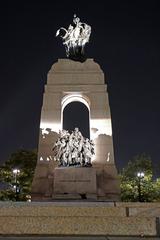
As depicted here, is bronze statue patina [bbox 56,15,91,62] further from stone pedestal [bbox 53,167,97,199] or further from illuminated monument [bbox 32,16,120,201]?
stone pedestal [bbox 53,167,97,199]

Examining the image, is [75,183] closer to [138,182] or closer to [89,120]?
[89,120]

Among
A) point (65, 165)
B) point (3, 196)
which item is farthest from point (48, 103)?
point (3, 196)

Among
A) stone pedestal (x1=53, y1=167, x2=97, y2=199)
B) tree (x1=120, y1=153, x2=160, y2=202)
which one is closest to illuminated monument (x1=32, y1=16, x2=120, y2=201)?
stone pedestal (x1=53, y1=167, x2=97, y2=199)

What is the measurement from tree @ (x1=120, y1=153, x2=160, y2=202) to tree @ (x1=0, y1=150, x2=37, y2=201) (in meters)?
9.16

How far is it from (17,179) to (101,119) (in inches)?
420

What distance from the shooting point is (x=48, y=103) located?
19.1 m

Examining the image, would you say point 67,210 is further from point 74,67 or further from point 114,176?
point 74,67

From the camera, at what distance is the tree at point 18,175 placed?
2486 centimetres

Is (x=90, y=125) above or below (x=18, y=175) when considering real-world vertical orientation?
above

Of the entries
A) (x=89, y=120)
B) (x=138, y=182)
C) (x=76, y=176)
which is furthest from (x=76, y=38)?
(x=138, y=182)

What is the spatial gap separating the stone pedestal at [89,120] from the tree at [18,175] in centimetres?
821

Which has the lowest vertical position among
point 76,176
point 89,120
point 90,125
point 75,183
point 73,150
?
point 75,183

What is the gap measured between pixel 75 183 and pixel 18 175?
37.8ft

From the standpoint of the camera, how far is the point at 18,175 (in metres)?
25.1
